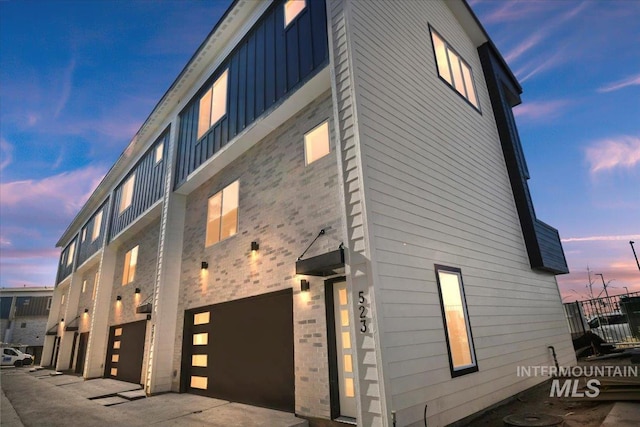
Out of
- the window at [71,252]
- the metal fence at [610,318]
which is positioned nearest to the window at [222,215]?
the metal fence at [610,318]

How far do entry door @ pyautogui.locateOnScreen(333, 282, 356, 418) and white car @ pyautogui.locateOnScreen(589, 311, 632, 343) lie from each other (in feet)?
40.4

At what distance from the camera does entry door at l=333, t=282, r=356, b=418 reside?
5148 millimetres

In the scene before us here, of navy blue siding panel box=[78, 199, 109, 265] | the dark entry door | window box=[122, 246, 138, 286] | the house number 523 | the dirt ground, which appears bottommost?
the dirt ground

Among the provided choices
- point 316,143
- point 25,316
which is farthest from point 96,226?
point 25,316

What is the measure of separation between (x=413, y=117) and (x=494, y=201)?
3.80 metres

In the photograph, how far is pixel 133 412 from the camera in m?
6.85

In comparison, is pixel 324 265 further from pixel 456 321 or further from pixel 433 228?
pixel 456 321

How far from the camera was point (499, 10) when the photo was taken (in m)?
10.1

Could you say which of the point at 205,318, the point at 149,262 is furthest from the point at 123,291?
the point at 205,318

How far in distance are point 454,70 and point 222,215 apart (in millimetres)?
7873

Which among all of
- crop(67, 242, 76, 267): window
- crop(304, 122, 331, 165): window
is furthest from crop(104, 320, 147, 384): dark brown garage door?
crop(67, 242, 76, 267): window

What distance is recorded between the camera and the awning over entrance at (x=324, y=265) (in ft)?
16.3

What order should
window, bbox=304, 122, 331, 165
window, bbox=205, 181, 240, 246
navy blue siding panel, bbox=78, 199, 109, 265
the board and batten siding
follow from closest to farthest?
the board and batten siding → window, bbox=304, 122, 331, 165 → window, bbox=205, 181, 240, 246 → navy blue siding panel, bbox=78, 199, 109, 265

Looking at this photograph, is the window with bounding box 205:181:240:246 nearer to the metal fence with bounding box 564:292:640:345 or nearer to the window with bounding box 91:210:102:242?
the metal fence with bounding box 564:292:640:345
